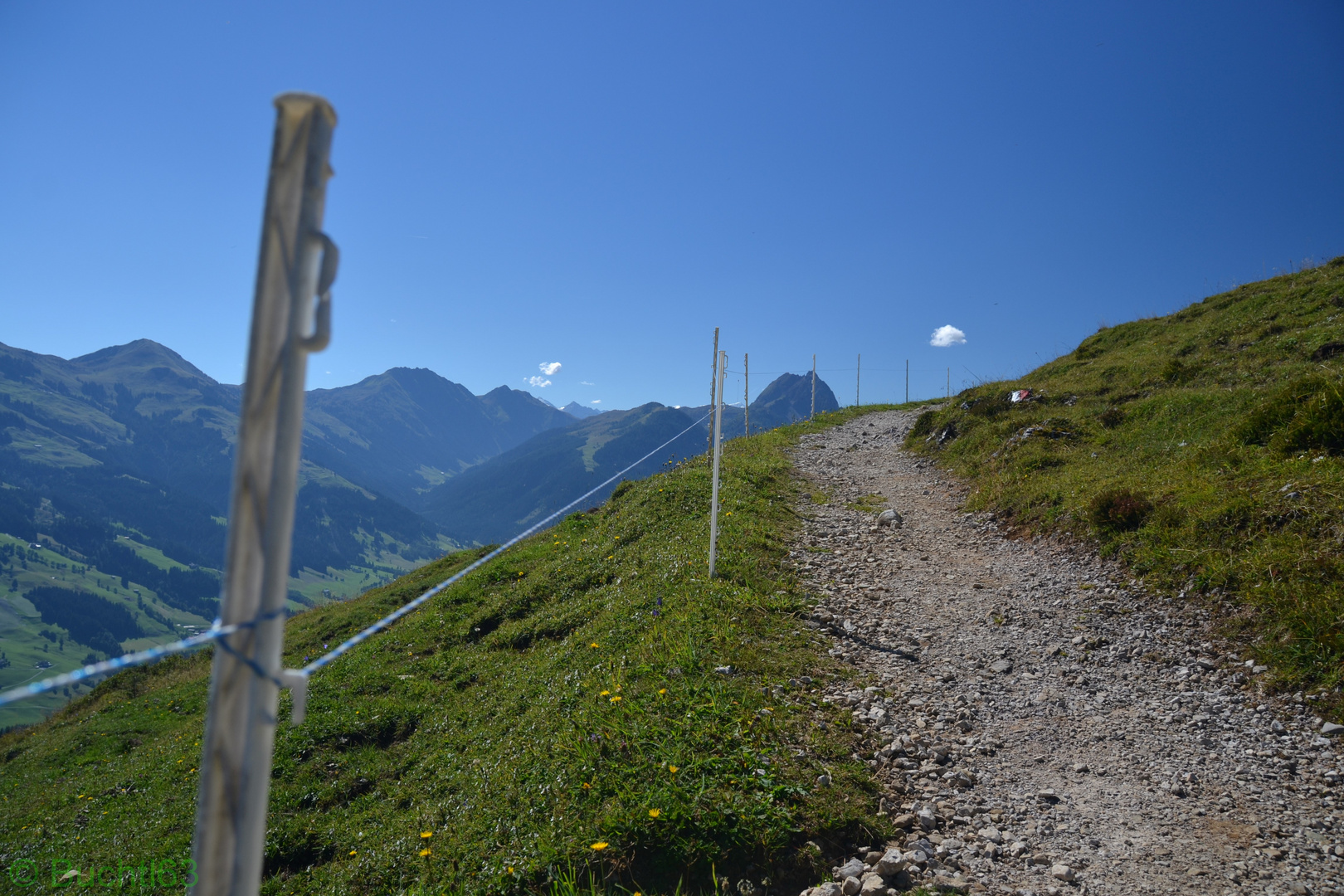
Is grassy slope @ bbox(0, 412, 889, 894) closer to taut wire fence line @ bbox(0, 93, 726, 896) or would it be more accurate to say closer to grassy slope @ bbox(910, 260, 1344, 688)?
taut wire fence line @ bbox(0, 93, 726, 896)

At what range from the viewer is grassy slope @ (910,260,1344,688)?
6625 mm

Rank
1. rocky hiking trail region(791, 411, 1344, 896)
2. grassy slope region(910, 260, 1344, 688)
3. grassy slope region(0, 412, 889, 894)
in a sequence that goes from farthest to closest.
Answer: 1. grassy slope region(910, 260, 1344, 688)
2. grassy slope region(0, 412, 889, 894)
3. rocky hiking trail region(791, 411, 1344, 896)

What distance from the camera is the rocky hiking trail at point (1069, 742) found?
4.47 meters

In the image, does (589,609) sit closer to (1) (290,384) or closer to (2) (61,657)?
(1) (290,384)

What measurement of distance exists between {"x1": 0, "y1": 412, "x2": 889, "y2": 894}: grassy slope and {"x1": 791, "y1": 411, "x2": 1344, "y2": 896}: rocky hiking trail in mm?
596

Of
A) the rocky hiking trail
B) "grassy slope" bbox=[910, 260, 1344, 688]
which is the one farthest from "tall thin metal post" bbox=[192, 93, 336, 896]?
"grassy slope" bbox=[910, 260, 1344, 688]

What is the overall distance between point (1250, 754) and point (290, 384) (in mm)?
7524

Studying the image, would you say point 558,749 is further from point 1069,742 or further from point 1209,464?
point 1209,464

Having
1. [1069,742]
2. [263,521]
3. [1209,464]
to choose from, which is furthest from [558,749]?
[1209,464]

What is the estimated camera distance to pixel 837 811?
5191 millimetres

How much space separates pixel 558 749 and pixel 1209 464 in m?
10.6

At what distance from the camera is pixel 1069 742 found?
5949mm

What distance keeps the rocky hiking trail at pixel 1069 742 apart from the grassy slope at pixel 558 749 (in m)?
0.60

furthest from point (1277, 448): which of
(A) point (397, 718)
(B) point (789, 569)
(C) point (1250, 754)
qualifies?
(A) point (397, 718)
